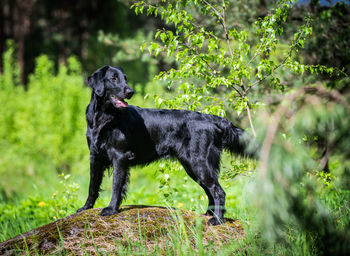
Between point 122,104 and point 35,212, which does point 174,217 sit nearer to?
point 122,104

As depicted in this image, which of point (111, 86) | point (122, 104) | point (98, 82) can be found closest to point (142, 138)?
point (122, 104)

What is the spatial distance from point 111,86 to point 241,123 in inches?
117

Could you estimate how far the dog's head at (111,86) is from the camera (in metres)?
3.68

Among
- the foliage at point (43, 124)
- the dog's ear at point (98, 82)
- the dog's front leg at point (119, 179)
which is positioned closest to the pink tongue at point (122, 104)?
the dog's ear at point (98, 82)

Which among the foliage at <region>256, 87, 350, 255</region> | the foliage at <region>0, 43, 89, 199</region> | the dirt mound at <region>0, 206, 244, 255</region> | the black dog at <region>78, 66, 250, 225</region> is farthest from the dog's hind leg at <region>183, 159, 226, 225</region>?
the foliage at <region>0, 43, 89, 199</region>

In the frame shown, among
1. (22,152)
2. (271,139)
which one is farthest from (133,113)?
(22,152)

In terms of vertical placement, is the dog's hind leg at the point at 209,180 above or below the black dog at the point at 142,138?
below

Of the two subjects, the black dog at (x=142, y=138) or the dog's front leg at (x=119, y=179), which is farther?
the black dog at (x=142, y=138)

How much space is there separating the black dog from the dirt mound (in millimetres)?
366

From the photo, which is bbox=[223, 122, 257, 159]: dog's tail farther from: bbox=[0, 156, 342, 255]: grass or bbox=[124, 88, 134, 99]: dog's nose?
bbox=[124, 88, 134, 99]: dog's nose

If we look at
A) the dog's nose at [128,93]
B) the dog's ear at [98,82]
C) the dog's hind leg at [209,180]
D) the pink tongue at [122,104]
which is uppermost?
the dog's ear at [98,82]

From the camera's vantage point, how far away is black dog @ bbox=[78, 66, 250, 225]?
360 centimetres

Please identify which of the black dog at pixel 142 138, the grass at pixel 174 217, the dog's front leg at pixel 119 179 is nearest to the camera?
the grass at pixel 174 217

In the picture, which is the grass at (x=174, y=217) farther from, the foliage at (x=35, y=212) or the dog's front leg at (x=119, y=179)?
the dog's front leg at (x=119, y=179)
